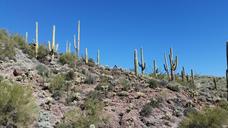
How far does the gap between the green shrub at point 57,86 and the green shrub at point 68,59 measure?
571 centimetres

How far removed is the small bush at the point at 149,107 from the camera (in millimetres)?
19438

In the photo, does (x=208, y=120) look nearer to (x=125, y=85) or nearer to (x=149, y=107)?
(x=149, y=107)

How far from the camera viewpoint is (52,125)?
55.0 feet

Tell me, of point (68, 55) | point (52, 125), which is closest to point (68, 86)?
point (52, 125)

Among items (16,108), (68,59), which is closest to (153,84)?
(68,59)

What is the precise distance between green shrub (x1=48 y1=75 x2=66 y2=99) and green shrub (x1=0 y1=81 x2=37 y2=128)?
3.15 metres

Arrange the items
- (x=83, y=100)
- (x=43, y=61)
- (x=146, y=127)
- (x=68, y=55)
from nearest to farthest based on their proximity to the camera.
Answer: (x=146, y=127)
(x=83, y=100)
(x=43, y=61)
(x=68, y=55)

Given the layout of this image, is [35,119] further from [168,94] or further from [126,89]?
[168,94]

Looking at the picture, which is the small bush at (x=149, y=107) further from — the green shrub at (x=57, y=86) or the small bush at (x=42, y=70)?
the small bush at (x=42, y=70)

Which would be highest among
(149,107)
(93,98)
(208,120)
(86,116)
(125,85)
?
(125,85)

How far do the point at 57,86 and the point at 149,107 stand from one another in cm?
436

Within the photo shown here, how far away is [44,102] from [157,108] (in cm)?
530

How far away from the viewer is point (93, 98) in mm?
20062

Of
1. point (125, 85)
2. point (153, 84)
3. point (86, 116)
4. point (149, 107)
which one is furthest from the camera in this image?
point (153, 84)
